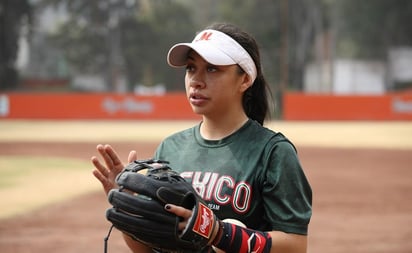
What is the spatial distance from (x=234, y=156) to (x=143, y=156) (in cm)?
1224

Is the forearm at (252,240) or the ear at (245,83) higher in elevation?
the ear at (245,83)

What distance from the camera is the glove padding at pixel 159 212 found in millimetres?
2340

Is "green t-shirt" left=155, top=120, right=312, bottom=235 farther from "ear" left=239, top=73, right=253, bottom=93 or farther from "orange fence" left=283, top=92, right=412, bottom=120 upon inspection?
"orange fence" left=283, top=92, right=412, bottom=120

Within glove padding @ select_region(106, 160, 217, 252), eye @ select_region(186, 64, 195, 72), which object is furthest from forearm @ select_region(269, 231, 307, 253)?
eye @ select_region(186, 64, 195, 72)

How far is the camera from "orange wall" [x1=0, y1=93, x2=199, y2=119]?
1169 inches

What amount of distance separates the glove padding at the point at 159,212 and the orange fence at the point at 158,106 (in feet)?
84.0

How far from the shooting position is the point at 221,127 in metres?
2.85

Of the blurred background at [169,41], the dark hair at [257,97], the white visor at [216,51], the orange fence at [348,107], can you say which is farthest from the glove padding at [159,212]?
the blurred background at [169,41]

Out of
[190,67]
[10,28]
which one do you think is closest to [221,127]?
[190,67]

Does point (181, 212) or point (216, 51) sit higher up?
point (216, 51)

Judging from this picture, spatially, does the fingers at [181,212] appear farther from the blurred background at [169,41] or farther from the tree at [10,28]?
the tree at [10,28]

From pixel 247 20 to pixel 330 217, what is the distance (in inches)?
1102

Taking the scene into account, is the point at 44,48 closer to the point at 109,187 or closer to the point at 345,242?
the point at 345,242

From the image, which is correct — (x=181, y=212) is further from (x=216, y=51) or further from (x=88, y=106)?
(x=88, y=106)
